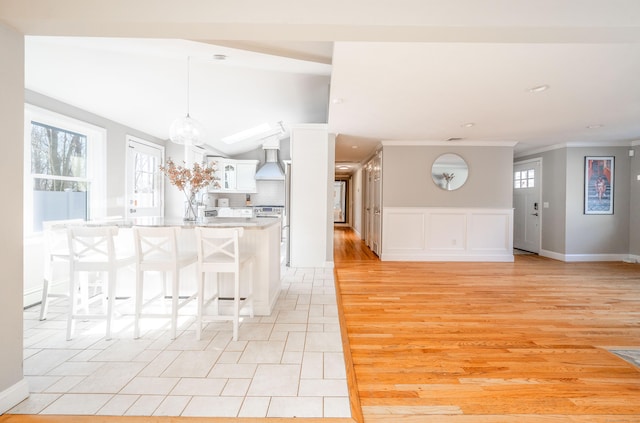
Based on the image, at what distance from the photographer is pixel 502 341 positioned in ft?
8.52

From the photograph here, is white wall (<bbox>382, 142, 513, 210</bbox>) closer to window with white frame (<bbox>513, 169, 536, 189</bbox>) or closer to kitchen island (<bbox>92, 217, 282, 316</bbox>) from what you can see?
window with white frame (<bbox>513, 169, 536, 189</bbox>)

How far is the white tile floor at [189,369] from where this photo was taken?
1765 millimetres

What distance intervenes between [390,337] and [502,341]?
0.90 meters

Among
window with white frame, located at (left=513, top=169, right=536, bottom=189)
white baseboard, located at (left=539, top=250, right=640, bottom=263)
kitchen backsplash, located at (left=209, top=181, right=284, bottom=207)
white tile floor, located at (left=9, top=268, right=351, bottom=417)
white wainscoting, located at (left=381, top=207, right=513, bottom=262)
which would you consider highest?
window with white frame, located at (left=513, top=169, right=536, bottom=189)

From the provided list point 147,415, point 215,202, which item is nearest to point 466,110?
point 147,415

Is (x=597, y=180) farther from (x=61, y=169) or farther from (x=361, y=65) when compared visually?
(x=61, y=169)

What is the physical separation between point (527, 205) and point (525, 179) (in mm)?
602

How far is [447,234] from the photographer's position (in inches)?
239

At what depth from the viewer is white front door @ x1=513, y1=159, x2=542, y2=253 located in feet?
22.5

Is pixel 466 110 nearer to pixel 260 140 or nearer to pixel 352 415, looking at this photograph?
pixel 352 415

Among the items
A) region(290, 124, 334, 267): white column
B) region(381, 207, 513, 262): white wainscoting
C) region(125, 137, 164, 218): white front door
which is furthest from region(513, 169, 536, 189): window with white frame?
region(125, 137, 164, 218): white front door

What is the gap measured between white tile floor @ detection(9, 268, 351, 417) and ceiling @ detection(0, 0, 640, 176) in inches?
79.9

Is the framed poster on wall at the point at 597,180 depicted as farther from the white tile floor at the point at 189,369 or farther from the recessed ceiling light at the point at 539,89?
the white tile floor at the point at 189,369

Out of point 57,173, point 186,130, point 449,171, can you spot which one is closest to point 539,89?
point 449,171
